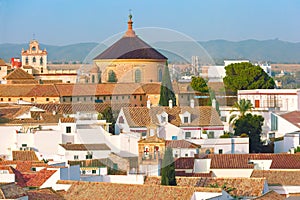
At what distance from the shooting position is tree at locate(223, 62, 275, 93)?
50156 millimetres

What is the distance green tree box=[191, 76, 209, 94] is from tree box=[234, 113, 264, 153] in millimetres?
4909

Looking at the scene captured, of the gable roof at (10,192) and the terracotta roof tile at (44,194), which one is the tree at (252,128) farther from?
the gable roof at (10,192)

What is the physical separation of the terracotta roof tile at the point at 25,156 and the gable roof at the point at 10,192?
34.4 feet

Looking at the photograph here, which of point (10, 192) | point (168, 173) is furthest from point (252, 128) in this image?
point (10, 192)

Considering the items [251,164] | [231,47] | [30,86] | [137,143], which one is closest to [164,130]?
[137,143]

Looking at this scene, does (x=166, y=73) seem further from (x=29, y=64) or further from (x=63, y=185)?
(x=29, y=64)

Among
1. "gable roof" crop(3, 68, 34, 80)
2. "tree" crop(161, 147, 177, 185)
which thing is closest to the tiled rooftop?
"tree" crop(161, 147, 177, 185)

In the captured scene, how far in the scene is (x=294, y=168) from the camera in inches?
1127

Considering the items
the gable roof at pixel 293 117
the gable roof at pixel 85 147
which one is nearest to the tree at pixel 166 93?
the gable roof at pixel 293 117

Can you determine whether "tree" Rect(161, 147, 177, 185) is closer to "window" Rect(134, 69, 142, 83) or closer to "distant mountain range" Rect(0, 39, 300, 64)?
"distant mountain range" Rect(0, 39, 300, 64)

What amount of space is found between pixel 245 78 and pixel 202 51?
13168 mm

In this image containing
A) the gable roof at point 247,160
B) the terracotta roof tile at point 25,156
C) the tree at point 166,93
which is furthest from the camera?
the tree at point 166,93

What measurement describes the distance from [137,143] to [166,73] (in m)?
9.89

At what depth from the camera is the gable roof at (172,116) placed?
116 ft
